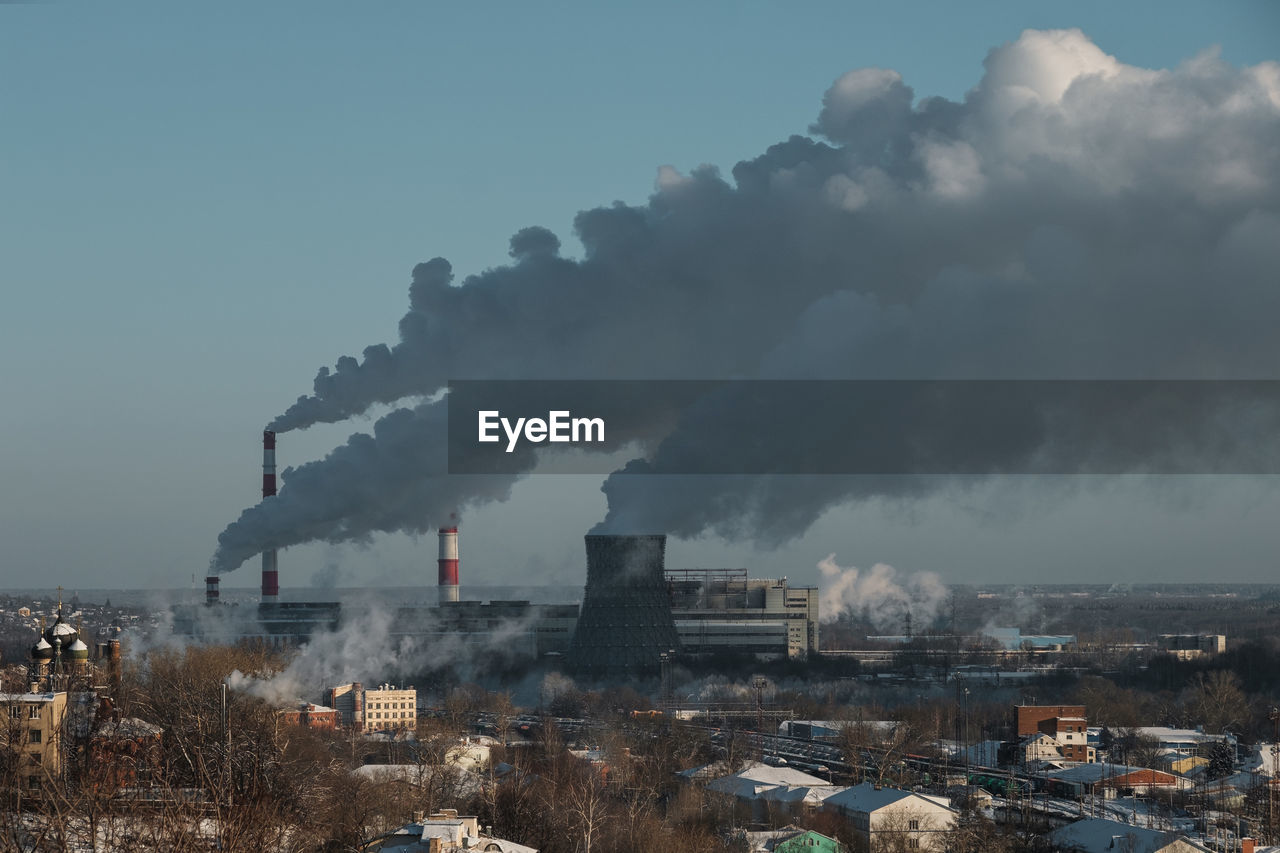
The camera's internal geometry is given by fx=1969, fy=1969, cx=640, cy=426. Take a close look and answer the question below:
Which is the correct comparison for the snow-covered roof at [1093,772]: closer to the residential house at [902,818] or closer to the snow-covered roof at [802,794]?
the snow-covered roof at [802,794]

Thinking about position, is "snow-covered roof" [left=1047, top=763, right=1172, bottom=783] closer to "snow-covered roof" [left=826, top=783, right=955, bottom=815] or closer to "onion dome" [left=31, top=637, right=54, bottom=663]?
"snow-covered roof" [left=826, top=783, right=955, bottom=815]

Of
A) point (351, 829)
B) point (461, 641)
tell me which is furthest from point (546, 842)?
point (461, 641)

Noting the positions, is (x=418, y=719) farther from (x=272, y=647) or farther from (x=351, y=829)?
(x=351, y=829)

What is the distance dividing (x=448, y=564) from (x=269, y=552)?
11.2m

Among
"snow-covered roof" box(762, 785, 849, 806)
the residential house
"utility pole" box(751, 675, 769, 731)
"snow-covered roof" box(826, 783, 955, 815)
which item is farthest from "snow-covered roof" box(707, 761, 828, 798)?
"utility pole" box(751, 675, 769, 731)

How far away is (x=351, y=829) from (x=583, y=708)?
44.8 metres

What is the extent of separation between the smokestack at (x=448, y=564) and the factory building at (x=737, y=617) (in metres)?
10.7

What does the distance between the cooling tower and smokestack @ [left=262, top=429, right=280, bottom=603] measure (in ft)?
45.3

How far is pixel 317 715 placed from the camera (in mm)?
70375

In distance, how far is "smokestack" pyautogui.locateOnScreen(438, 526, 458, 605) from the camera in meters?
96.1

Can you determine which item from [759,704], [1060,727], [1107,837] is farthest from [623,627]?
[1107,837]

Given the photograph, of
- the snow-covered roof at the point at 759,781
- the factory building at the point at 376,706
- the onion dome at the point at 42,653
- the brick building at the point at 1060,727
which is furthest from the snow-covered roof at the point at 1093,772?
the onion dome at the point at 42,653

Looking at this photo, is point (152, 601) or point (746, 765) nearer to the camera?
point (746, 765)

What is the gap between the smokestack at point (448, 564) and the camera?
96.1 m
